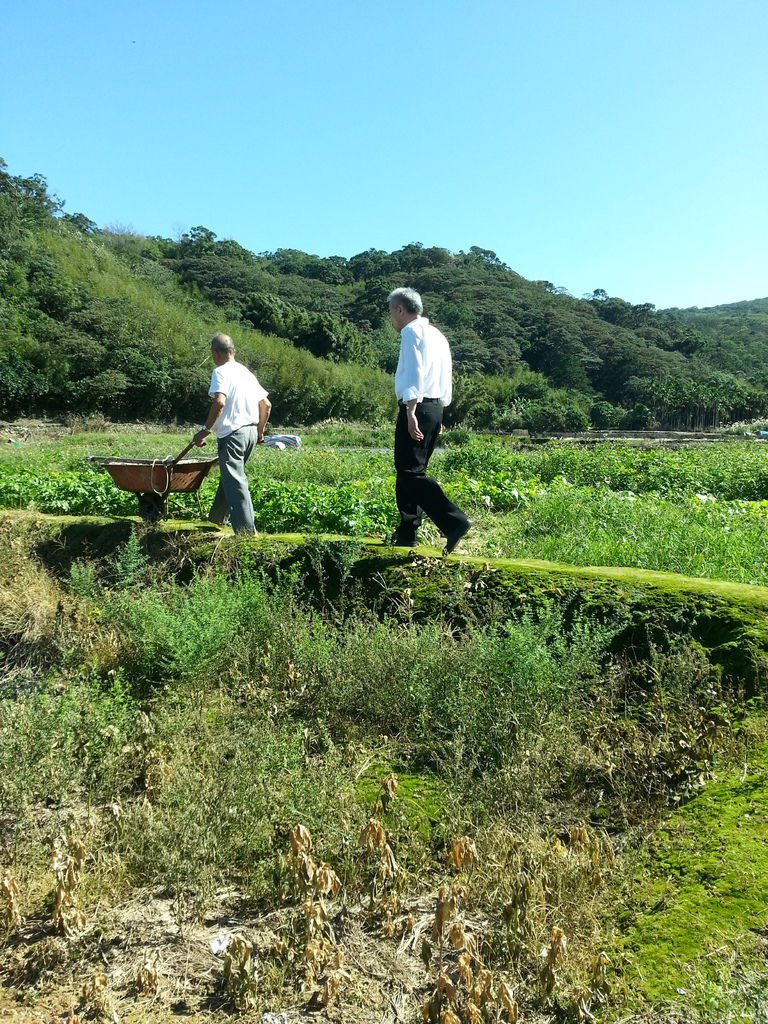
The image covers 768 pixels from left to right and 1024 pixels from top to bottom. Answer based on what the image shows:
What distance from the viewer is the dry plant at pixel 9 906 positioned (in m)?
2.53

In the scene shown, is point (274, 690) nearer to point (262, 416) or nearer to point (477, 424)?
point (262, 416)

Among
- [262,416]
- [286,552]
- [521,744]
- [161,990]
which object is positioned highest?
[262,416]

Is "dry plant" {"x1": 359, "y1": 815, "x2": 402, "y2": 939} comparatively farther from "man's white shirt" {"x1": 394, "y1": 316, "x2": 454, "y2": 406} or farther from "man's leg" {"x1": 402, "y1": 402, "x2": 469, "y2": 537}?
"man's white shirt" {"x1": 394, "y1": 316, "x2": 454, "y2": 406}

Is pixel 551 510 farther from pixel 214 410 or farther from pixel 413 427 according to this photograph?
pixel 214 410

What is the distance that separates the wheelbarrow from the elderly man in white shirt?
5.97 feet

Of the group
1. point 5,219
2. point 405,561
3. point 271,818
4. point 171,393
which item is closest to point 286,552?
point 405,561

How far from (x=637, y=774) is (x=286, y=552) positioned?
2.86m

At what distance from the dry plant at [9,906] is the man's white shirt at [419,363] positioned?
3.29 meters

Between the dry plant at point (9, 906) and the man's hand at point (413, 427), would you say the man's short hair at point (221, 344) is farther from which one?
the dry plant at point (9, 906)

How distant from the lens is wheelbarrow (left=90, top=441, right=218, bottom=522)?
6039 millimetres

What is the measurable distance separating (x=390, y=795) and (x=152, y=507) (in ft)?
13.6

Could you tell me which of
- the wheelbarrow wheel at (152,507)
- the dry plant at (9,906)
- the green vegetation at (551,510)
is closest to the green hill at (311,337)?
the green vegetation at (551,510)

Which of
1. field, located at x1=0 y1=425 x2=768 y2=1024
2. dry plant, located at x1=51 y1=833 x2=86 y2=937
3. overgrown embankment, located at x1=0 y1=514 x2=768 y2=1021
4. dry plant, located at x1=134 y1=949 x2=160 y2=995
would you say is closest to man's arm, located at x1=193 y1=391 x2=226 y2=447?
field, located at x1=0 y1=425 x2=768 y2=1024

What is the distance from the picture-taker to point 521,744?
9.92 ft
